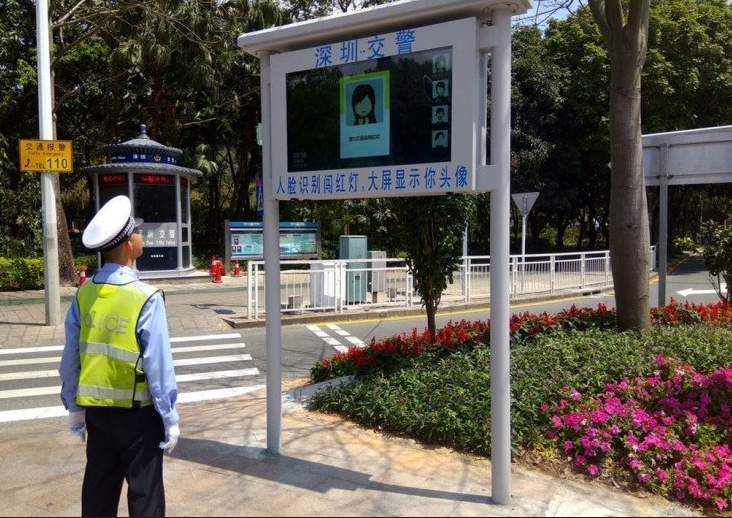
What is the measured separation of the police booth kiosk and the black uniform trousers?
16.1 meters

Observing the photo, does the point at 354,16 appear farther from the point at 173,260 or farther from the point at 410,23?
the point at 173,260

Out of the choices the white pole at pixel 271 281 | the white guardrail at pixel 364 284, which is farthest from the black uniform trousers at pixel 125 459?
the white guardrail at pixel 364 284

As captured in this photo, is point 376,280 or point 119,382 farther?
point 376,280

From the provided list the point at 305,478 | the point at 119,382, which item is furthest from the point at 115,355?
the point at 305,478

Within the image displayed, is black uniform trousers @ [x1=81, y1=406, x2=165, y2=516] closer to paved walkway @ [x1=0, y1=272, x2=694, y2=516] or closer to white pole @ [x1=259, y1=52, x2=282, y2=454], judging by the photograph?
paved walkway @ [x1=0, y1=272, x2=694, y2=516]

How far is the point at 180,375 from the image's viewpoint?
8109 mm

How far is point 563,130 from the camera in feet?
90.4

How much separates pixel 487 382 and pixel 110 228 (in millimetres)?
3308

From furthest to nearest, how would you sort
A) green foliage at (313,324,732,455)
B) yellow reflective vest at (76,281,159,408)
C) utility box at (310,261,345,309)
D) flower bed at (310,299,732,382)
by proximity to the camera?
utility box at (310,261,345,309)
flower bed at (310,299,732,382)
green foliage at (313,324,732,455)
yellow reflective vest at (76,281,159,408)

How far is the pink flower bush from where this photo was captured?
384 centimetres

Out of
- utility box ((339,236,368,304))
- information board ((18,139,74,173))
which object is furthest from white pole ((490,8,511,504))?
information board ((18,139,74,173))

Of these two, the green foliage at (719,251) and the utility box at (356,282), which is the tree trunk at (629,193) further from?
the utility box at (356,282)

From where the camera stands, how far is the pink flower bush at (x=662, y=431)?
12.6 ft

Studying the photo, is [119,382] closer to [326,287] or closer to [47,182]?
[326,287]
